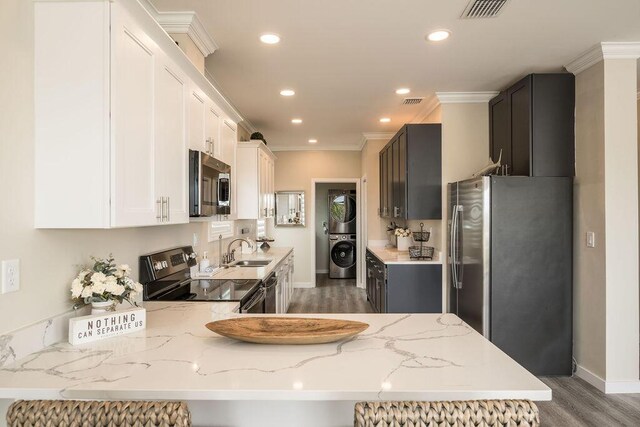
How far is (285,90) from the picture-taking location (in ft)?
14.8

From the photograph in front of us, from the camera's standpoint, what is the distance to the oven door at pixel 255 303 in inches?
106

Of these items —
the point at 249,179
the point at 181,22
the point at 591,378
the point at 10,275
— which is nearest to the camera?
the point at 10,275

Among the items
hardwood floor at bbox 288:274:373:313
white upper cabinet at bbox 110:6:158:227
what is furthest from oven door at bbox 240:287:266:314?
hardwood floor at bbox 288:274:373:313

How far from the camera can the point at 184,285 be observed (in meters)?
3.02

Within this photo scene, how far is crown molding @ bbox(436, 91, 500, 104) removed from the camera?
4641 mm

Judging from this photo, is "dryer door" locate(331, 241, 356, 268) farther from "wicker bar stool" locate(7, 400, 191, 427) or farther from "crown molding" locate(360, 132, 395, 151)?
"wicker bar stool" locate(7, 400, 191, 427)

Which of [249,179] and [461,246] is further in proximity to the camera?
[249,179]

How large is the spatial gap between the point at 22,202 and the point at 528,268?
354 centimetres

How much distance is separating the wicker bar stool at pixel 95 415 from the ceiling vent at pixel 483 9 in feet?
8.71

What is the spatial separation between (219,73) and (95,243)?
2389 millimetres

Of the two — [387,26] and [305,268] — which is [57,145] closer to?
[387,26]

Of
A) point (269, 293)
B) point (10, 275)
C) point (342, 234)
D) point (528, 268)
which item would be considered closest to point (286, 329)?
point (10, 275)

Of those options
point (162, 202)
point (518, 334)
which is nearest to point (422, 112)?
point (518, 334)

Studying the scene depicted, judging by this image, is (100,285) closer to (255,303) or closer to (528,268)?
(255,303)
